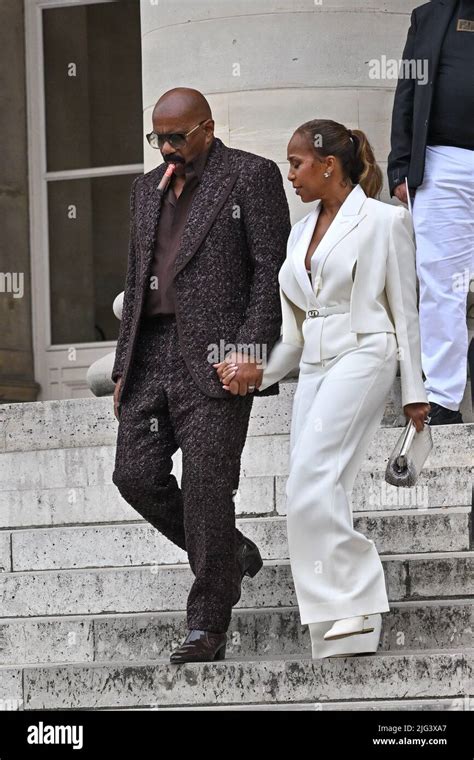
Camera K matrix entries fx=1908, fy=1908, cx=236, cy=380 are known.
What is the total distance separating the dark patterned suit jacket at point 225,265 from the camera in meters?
6.69

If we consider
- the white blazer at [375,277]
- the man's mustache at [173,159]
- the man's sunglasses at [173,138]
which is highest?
the man's sunglasses at [173,138]

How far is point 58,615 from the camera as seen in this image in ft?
25.3

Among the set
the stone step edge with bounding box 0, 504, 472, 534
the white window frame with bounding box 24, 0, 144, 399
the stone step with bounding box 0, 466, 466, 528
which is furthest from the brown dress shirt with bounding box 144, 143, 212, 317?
the white window frame with bounding box 24, 0, 144, 399

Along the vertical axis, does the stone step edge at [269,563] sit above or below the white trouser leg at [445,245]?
below

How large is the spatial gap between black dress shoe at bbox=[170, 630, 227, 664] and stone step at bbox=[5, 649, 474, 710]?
55 mm

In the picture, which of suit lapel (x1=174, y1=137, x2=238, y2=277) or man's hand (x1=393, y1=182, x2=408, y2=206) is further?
man's hand (x1=393, y1=182, x2=408, y2=206)

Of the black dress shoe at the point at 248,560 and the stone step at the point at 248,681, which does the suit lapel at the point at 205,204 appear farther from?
the stone step at the point at 248,681

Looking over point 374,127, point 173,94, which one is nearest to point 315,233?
point 173,94

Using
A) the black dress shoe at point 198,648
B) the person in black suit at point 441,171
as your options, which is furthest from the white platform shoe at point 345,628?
the person in black suit at point 441,171

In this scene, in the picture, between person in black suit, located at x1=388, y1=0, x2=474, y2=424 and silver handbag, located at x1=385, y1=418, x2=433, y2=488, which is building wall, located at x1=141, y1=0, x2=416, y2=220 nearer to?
person in black suit, located at x1=388, y1=0, x2=474, y2=424

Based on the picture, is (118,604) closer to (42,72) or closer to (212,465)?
(212,465)

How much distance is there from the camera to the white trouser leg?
28.7 ft
